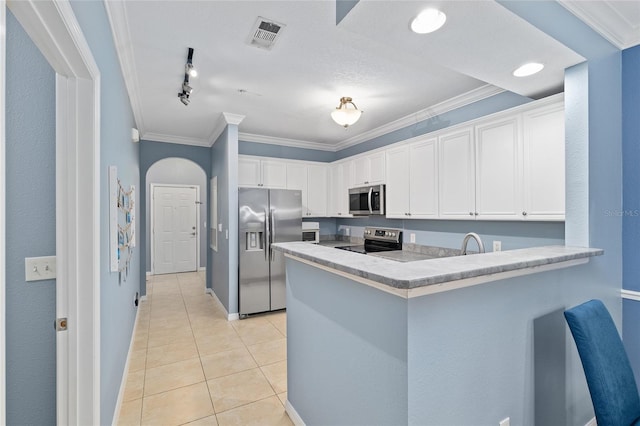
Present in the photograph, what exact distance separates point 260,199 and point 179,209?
3.96 metres

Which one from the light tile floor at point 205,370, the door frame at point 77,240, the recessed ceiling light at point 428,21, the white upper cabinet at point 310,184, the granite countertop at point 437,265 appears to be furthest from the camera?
the white upper cabinet at point 310,184

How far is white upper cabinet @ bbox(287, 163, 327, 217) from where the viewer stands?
16.2 feet

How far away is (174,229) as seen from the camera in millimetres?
7266

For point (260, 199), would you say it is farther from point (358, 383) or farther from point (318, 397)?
point (358, 383)

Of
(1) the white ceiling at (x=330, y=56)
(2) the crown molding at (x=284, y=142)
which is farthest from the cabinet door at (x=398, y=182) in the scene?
(2) the crown molding at (x=284, y=142)

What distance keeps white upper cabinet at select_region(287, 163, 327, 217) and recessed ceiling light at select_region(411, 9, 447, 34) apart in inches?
136

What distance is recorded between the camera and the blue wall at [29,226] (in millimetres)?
1406

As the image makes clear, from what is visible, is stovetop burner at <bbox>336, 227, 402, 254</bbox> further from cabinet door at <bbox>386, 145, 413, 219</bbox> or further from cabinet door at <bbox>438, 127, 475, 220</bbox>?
cabinet door at <bbox>438, 127, 475, 220</bbox>

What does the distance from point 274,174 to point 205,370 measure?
283 cm

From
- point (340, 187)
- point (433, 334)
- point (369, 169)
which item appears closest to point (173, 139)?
point (340, 187)

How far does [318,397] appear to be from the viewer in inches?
70.3

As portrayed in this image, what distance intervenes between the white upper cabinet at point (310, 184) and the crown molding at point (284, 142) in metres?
0.45

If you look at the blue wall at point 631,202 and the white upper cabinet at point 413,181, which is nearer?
the blue wall at point 631,202

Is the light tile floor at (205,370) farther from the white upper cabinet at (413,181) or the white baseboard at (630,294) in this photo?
the white baseboard at (630,294)
